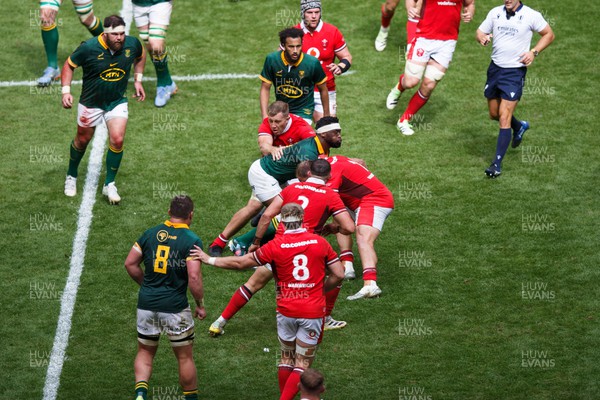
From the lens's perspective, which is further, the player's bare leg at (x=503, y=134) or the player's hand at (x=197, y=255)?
the player's bare leg at (x=503, y=134)

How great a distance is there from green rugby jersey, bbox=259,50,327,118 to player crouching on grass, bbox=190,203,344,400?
13.3 feet

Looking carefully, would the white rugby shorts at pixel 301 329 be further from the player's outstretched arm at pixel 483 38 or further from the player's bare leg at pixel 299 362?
the player's outstretched arm at pixel 483 38

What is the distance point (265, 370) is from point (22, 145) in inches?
250

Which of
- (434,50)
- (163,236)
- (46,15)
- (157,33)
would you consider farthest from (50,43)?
(163,236)

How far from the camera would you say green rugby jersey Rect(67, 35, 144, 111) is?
44.8 ft

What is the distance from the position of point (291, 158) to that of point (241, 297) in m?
1.90

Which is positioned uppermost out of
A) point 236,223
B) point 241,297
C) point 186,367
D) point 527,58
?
point 527,58

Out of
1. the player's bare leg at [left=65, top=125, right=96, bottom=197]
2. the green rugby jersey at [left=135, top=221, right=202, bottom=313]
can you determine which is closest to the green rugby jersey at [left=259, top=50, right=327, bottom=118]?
the player's bare leg at [left=65, top=125, right=96, bottom=197]

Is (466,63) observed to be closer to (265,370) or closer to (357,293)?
(357,293)

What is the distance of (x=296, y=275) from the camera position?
10.0 metres

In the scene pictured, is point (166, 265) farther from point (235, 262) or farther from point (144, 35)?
point (144, 35)

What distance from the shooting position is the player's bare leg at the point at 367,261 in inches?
465

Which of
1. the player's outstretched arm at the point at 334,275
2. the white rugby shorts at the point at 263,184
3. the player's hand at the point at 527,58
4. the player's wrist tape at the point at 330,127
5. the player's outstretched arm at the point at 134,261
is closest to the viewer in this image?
the player's outstretched arm at the point at 134,261

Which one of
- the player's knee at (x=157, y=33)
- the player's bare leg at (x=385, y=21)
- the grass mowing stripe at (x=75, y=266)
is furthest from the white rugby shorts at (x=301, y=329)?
the player's bare leg at (x=385, y=21)
